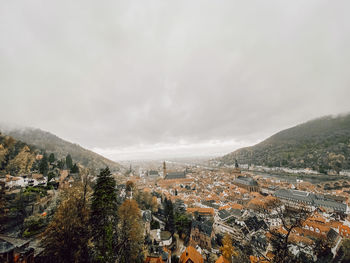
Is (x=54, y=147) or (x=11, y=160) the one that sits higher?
(x=54, y=147)

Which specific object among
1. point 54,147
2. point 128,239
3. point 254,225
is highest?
point 54,147

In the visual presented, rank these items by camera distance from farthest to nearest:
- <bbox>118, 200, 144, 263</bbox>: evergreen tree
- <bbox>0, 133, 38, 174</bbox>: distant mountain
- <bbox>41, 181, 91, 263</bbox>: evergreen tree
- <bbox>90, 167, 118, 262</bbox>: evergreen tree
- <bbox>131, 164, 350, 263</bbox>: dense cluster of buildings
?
<bbox>0, 133, 38, 174</bbox>: distant mountain < <bbox>131, 164, 350, 263</bbox>: dense cluster of buildings < <bbox>118, 200, 144, 263</bbox>: evergreen tree < <bbox>90, 167, 118, 262</bbox>: evergreen tree < <bbox>41, 181, 91, 263</bbox>: evergreen tree

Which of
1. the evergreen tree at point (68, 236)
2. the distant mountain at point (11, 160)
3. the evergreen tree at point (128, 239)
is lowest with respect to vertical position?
the evergreen tree at point (128, 239)

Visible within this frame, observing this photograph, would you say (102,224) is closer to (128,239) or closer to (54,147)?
(128,239)

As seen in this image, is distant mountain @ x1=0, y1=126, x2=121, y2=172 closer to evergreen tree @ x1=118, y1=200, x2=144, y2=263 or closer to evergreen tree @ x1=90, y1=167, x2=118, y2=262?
evergreen tree @ x1=118, y1=200, x2=144, y2=263

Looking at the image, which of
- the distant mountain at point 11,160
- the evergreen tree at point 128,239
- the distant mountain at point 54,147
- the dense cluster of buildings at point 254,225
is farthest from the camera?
the distant mountain at point 54,147

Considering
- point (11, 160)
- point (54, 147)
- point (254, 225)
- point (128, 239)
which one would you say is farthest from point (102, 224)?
point (54, 147)

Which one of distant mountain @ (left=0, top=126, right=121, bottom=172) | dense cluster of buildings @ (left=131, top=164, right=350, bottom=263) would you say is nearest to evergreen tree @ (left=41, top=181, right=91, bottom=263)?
dense cluster of buildings @ (left=131, top=164, right=350, bottom=263)

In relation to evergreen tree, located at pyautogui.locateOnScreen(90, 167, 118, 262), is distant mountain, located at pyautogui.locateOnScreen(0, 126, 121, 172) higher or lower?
higher

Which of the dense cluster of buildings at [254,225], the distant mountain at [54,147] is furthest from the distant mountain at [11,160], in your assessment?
the distant mountain at [54,147]

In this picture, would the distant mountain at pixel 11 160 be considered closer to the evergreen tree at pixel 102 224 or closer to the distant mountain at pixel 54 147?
the evergreen tree at pixel 102 224

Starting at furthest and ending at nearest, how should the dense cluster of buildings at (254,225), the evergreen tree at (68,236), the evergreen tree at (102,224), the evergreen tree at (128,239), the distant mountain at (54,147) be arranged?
the distant mountain at (54,147) → the dense cluster of buildings at (254,225) → the evergreen tree at (128,239) → the evergreen tree at (102,224) → the evergreen tree at (68,236)

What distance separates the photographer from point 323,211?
3366cm

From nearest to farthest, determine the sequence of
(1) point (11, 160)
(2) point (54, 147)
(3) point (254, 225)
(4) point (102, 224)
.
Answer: (4) point (102, 224), (3) point (254, 225), (1) point (11, 160), (2) point (54, 147)
